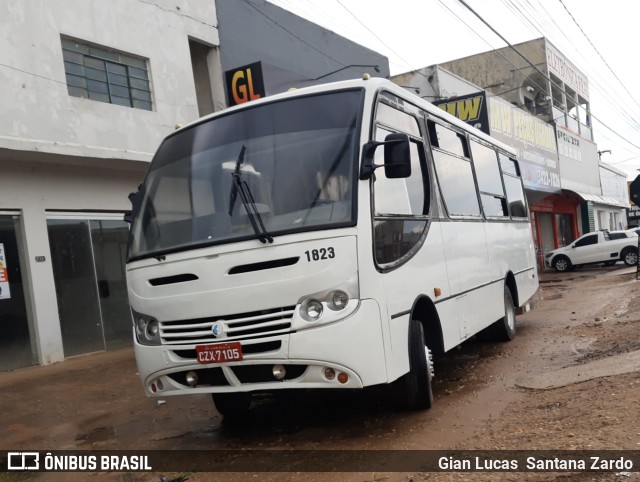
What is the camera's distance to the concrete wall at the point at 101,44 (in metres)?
9.95

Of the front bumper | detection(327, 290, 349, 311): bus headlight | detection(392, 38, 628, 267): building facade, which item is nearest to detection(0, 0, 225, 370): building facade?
the front bumper

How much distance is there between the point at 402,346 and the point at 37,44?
868 cm

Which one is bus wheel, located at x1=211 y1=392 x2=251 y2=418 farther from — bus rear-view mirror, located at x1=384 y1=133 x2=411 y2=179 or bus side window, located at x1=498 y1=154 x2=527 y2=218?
bus side window, located at x1=498 y1=154 x2=527 y2=218

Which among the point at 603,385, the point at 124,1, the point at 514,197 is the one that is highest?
the point at 124,1

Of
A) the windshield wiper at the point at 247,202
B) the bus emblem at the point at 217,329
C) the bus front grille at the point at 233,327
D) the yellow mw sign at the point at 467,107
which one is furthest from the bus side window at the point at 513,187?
the yellow mw sign at the point at 467,107

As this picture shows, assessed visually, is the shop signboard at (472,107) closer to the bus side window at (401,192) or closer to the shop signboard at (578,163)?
the shop signboard at (578,163)

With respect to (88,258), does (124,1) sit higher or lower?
higher

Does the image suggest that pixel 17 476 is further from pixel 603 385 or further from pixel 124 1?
pixel 124 1

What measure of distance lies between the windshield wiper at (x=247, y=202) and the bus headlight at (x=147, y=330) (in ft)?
3.75

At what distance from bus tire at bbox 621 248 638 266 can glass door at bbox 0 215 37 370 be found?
2274 centimetres

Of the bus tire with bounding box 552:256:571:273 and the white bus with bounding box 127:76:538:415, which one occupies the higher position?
the white bus with bounding box 127:76:538:415

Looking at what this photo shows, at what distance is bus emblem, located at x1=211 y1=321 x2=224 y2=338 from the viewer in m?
4.72

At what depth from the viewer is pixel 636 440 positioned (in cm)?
418

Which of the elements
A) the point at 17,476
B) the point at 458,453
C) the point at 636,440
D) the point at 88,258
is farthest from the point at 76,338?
the point at 636,440
